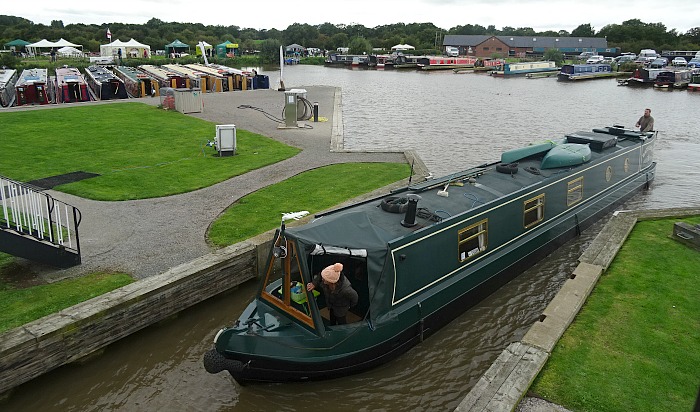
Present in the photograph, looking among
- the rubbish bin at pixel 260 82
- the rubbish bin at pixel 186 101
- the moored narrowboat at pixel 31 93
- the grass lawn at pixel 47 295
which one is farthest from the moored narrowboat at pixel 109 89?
the grass lawn at pixel 47 295

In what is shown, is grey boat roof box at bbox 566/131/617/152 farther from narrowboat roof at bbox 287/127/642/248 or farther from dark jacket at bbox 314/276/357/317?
dark jacket at bbox 314/276/357/317

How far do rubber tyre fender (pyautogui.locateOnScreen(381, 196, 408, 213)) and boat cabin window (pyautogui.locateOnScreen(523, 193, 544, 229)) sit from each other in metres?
3.29

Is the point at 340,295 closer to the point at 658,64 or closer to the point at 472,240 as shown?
the point at 472,240

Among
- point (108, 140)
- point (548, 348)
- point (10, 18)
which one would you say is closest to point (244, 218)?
point (548, 348)

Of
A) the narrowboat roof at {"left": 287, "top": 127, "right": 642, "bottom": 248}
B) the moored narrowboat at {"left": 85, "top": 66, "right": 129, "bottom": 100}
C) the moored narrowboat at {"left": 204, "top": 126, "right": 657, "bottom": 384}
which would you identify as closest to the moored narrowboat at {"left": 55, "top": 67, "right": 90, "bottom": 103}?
the moored narrowboat at {"left": 85, "top": 66, "right": 129, "bottom": 100}

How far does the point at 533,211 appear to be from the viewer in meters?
→ 11.6

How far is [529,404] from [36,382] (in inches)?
275

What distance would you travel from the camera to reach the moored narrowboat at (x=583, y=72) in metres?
73.2

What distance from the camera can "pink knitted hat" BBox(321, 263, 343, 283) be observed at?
7238mm

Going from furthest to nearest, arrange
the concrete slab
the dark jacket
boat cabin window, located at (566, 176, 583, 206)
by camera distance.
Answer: boat cabin window, located at (566, 176, 583, 206)
the dark jacket
the concrete slab

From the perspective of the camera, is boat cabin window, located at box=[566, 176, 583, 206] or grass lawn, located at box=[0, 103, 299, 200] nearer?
boat cabin window, located at box=[566, 176, 583, 206]

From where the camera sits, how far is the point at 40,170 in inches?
634

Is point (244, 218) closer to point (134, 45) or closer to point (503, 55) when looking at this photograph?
point (134, 45)

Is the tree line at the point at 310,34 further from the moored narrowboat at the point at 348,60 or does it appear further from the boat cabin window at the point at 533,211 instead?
the boat cabin window at the point at 533,211
